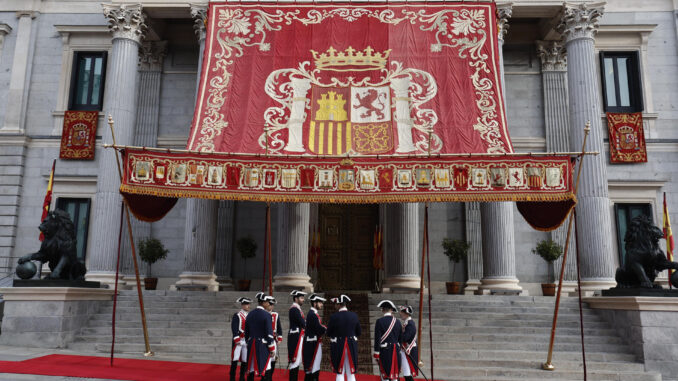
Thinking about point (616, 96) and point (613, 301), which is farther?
point (616, 96)

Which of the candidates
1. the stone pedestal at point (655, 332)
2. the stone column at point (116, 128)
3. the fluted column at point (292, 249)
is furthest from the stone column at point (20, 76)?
the stone pedestal at point (655, 332)

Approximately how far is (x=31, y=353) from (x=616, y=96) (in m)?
22.4

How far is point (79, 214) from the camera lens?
21.7m

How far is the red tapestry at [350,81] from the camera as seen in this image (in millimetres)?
14203

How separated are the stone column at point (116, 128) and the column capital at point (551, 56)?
15997mm

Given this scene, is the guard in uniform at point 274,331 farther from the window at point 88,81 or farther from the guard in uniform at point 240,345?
the window at point 88,81

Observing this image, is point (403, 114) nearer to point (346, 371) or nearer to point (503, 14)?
point (503, 14)

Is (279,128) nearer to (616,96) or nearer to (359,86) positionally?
(359,86)

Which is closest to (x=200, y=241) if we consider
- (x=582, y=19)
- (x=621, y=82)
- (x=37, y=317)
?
(x=37, y=317)

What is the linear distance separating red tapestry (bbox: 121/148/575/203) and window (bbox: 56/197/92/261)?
11.6 meters

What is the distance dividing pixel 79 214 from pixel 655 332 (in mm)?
20363

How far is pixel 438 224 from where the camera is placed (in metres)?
21.7

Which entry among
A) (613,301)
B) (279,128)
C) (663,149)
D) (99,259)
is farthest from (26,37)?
(663,149)

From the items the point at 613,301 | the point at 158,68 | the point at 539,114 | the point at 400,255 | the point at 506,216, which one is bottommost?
the point at 613,301
